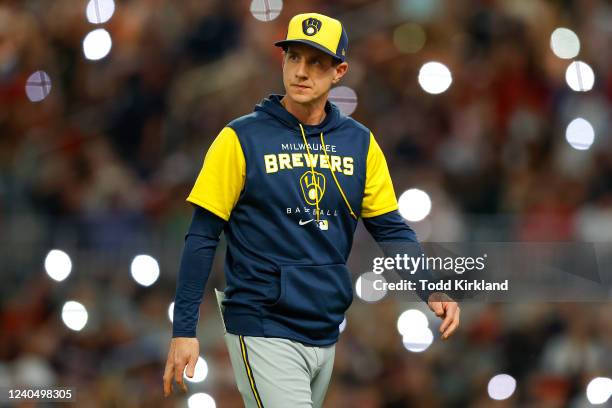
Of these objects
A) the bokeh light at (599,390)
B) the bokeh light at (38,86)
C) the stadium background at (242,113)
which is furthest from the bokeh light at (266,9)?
the bokeh light at (599,390)

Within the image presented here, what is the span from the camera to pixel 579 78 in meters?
6.77

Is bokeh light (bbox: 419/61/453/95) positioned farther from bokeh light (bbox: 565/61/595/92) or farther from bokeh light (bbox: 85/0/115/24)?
bokeh light (bbox: 85/0/115/24)

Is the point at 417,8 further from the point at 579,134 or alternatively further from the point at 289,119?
the point at 289,119

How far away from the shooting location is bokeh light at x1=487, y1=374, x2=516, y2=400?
607cm

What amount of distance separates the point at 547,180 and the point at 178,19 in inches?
92.0

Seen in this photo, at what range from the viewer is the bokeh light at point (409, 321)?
6160 mm

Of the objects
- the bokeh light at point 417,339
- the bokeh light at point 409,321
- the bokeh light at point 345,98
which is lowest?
the bokeh light at point 417,339

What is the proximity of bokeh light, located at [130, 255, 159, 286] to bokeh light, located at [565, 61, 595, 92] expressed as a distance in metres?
2.54

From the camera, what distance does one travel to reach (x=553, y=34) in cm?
700

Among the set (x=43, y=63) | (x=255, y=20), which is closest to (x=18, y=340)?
(x=43, y=63)

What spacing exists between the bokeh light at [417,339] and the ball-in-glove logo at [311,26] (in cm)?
301

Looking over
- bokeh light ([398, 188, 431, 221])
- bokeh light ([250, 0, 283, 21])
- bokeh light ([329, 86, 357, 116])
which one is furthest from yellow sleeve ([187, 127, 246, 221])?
bokeh light ([250, 0, 283, 21])

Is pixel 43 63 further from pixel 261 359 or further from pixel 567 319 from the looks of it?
pixel 261 359

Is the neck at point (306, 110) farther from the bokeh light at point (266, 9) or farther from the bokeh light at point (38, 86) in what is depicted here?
the bokeh light at point (38, 86)
